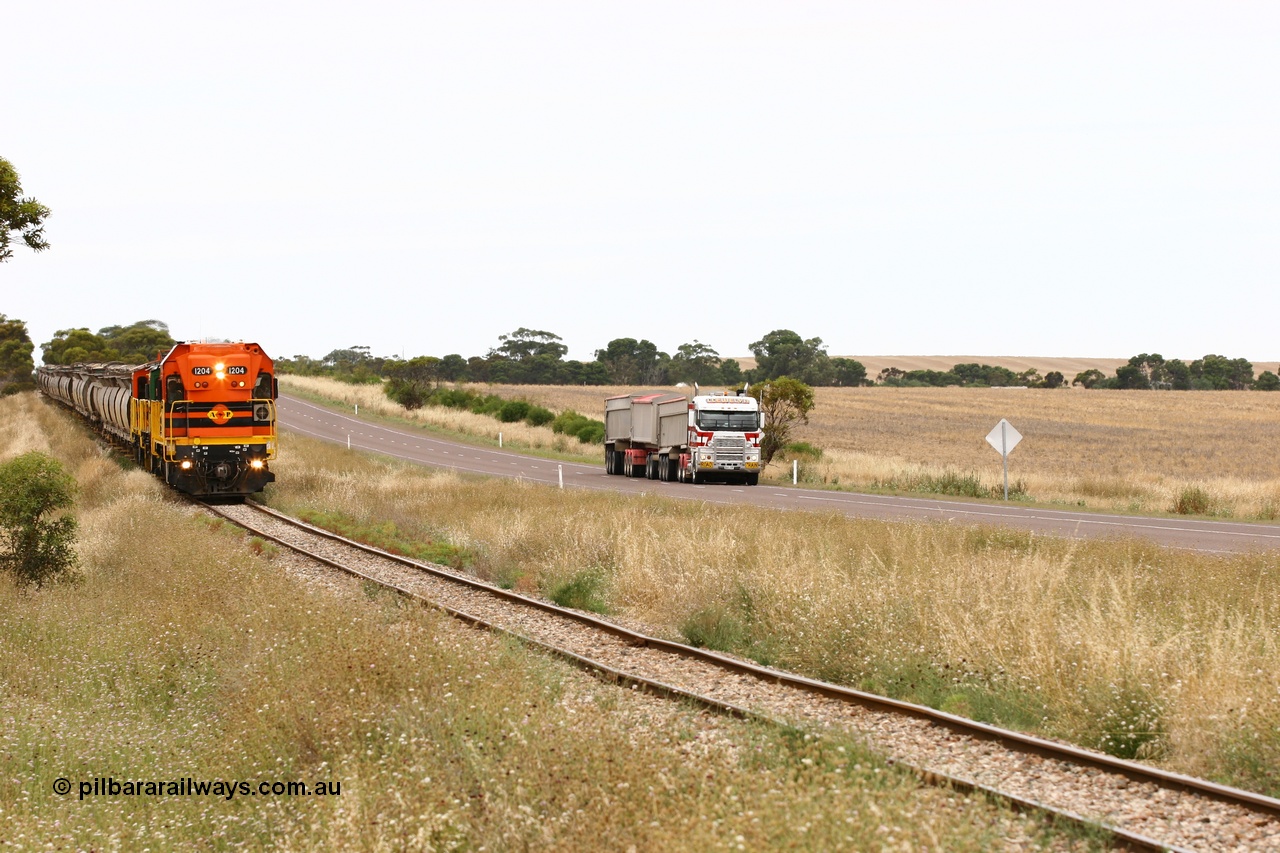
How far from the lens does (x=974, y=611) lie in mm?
11617

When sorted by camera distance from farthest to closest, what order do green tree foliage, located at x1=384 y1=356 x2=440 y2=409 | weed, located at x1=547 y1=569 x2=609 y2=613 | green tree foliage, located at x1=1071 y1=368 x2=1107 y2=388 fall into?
green tree foliage, located at x1=1071 y1=368 x2=1107 y2=388 → green tree foliage, located at x1=384 y1=356 x2=440 y2=409 → weed, located at x1=547 y1=569 x2=609 y2=613

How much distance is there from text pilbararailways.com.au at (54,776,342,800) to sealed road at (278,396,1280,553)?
48.0 ft

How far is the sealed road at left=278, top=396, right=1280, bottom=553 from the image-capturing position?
2308 centimetres

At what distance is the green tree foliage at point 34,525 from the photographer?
53.6 ft

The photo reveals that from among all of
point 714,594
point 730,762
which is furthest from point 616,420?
point 730,762

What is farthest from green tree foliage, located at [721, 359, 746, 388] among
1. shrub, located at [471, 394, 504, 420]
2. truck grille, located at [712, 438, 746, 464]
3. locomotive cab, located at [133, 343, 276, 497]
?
locomotive cab, located at [133, 343, 276, 497]

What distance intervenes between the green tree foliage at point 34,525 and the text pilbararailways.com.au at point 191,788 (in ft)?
29.8

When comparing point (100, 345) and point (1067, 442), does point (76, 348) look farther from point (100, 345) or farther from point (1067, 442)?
point (1067, 442)

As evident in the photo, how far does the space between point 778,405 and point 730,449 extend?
24.0ft

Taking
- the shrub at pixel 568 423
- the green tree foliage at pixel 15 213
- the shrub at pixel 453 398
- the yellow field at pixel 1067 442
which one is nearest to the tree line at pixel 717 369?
the yellow field at pixel 1067 442

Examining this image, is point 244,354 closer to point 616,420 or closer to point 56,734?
point 56,734

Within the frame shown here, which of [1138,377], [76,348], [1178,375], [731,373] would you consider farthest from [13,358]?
[1178,375]

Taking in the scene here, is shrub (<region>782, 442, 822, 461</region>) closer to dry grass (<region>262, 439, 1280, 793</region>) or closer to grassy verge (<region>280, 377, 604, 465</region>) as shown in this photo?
grassy verge (<region>280, 377, 604, 465</region>)

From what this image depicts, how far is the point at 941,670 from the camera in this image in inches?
407
